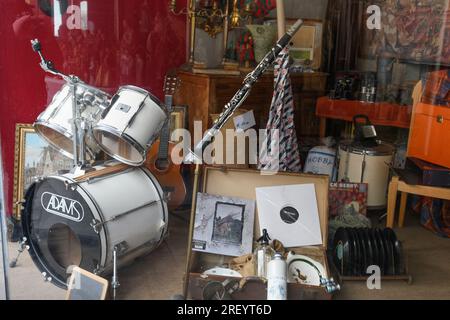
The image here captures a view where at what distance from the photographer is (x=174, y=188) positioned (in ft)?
12.6

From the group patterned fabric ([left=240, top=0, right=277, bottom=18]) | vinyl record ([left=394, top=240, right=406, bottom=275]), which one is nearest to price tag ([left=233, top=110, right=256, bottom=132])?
patterned fabric ([left=240, top=0, right=277, bottom=18])

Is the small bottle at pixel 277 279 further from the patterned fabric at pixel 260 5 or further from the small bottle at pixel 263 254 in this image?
the patterned fabric at pixel 260 5

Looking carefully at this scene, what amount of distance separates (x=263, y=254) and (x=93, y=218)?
0.97m

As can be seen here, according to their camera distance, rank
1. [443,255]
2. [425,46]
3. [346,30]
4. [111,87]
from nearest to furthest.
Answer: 1. [443,255]
2. [111,87]
3. [425,46]
4. [346,30]

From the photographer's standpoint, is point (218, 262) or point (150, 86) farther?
point (150, 86)

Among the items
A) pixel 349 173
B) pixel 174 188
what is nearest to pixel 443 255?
pixel 349 173

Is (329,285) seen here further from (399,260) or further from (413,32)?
(413,32)

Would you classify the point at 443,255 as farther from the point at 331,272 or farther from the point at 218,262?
the point at 218,262

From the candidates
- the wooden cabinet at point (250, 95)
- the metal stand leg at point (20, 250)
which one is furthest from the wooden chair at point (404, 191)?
the metal stand leg at point (20, 250)

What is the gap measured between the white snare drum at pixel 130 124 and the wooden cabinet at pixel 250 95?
2.85 feet

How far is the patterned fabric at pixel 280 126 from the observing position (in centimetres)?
354

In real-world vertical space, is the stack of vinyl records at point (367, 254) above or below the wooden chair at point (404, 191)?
below

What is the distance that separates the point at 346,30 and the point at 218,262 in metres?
2.82

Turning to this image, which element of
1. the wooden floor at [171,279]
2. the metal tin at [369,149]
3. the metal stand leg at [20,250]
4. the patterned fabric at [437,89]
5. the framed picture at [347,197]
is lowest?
the wooden floor at [171,279]
